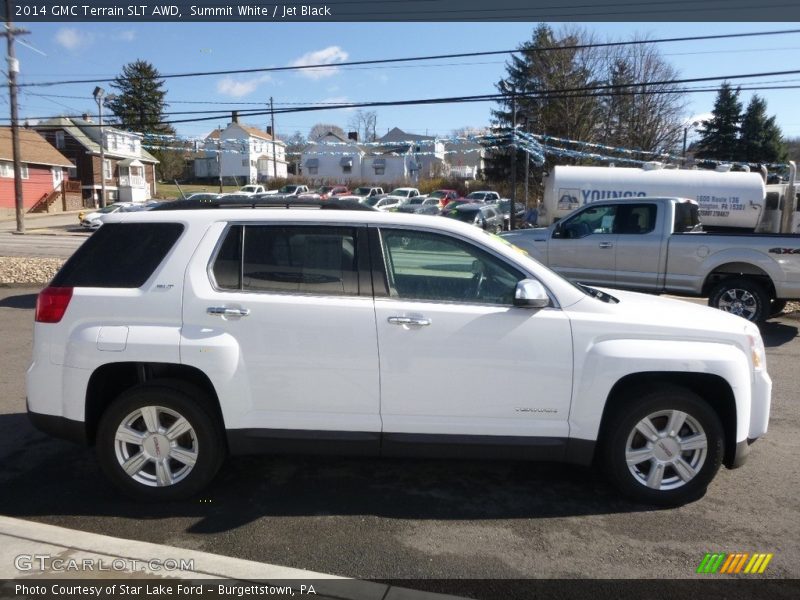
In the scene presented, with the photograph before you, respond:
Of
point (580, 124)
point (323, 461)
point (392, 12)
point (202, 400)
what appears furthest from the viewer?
point (580, 124)

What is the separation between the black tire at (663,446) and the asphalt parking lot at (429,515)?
0.44 ft

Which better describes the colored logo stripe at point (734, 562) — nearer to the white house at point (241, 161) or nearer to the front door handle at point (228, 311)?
the front door handle at point (228, 311)

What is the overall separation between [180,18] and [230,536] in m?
12.9

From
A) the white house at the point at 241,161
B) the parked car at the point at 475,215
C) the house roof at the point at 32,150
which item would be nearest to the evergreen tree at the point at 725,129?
the parked car at the point at 475,215

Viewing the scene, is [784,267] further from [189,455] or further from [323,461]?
[189,455]

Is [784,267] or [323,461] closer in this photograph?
[323,461]

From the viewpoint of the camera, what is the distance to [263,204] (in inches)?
173

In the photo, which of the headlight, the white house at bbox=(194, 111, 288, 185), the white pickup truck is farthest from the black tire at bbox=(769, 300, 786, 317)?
the white house at bbox=(194, 111, 288, 185)

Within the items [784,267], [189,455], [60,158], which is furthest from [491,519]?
[60,158]

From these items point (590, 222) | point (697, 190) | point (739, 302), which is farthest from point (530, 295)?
point (697, 190)

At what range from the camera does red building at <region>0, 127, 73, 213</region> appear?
45406 millimetres

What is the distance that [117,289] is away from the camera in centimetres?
401

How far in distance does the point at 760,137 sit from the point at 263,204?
56188mm

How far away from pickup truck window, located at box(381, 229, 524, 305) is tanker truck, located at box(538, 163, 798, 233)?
16.4m
